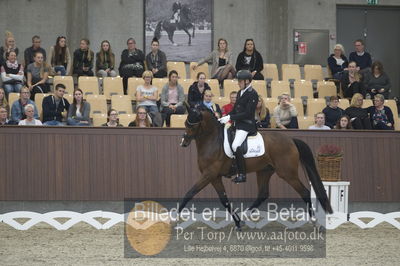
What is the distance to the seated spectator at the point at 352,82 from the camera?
16094 mm

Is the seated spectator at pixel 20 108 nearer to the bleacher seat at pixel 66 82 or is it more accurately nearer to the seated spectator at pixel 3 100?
the seated spectator at pixel 3 100

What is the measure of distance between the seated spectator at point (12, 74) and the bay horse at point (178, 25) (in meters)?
4.80

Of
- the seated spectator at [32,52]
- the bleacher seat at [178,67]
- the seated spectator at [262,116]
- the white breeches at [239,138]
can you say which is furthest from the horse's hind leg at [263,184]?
the seated spectator at [32,52]

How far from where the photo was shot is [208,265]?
8.02 meters

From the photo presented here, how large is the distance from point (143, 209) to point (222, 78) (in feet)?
14.4

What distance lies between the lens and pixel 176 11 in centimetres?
1906

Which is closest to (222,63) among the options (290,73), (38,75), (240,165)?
(290,73)

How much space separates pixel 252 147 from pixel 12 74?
19.6 ft

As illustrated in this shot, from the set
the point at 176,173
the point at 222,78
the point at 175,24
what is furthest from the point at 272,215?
the point at 175,24

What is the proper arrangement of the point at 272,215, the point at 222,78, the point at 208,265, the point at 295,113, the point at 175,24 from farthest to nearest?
1. the point at 175,24
2. the point at 222,78
3. the point at 295,113
4. the point at 272,215
5. the point at 208,265

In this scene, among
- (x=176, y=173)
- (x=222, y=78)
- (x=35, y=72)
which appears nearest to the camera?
(x=176, y=173)

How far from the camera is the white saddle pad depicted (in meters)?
10.8

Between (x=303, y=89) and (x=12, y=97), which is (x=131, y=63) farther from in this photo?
(x=303, y=89)

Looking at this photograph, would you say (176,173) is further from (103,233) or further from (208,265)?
(208,265)
